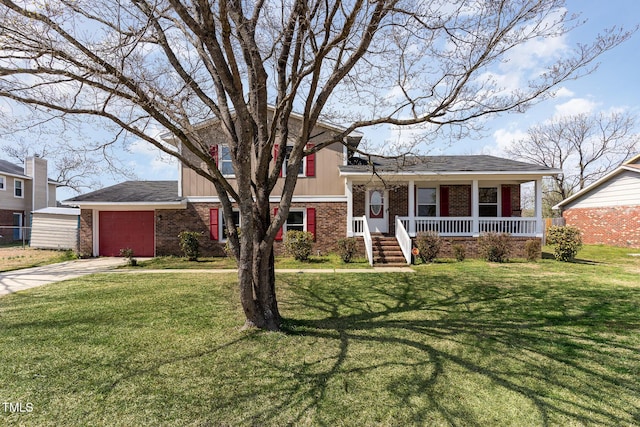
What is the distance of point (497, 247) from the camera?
1140 cm

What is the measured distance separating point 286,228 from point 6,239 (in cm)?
2187

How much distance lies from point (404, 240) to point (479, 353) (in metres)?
7.67

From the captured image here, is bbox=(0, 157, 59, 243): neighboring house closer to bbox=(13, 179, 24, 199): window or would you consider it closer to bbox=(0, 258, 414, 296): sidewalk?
bbox=(13, 179, 24, 199): window

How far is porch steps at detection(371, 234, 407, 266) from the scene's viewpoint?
1114cm

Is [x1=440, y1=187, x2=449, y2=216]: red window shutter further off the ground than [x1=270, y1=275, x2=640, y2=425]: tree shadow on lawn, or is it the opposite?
[x1=440, y1=187, x2=449, y2=216]: red window shutter

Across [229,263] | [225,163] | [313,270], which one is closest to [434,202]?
[313,270]

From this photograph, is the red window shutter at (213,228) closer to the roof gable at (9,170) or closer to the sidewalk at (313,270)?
the sidewalk at (313,270)

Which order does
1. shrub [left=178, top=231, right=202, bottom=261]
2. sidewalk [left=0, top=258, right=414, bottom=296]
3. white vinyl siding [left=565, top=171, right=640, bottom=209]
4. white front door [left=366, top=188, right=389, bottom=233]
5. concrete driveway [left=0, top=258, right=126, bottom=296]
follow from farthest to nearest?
white vinyl siding [left=565, top=171, right=640, bottom=209] < white front door [left=366, top=188, right=389, bottom=233] < shrub [left=178, top=231, right=202, bottom=261] < sidewalk [left=0, top=258, right=414, bottom=296] < concrete driveway [left=0, top=258, right=126, bottom=296]

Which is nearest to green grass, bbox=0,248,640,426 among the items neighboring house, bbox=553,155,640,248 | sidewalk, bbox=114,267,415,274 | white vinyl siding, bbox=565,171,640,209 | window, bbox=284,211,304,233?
sidewalk, bbox=114,267,415,274

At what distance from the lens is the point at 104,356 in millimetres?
4082

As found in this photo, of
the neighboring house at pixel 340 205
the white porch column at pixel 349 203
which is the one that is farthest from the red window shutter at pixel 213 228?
the white porch column at pixel 349 203

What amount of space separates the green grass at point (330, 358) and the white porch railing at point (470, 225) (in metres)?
5.43

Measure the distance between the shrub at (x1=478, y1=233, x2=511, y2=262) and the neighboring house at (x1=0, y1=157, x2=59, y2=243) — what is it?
95.7 feet

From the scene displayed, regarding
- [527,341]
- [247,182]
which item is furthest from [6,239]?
[527,341]
